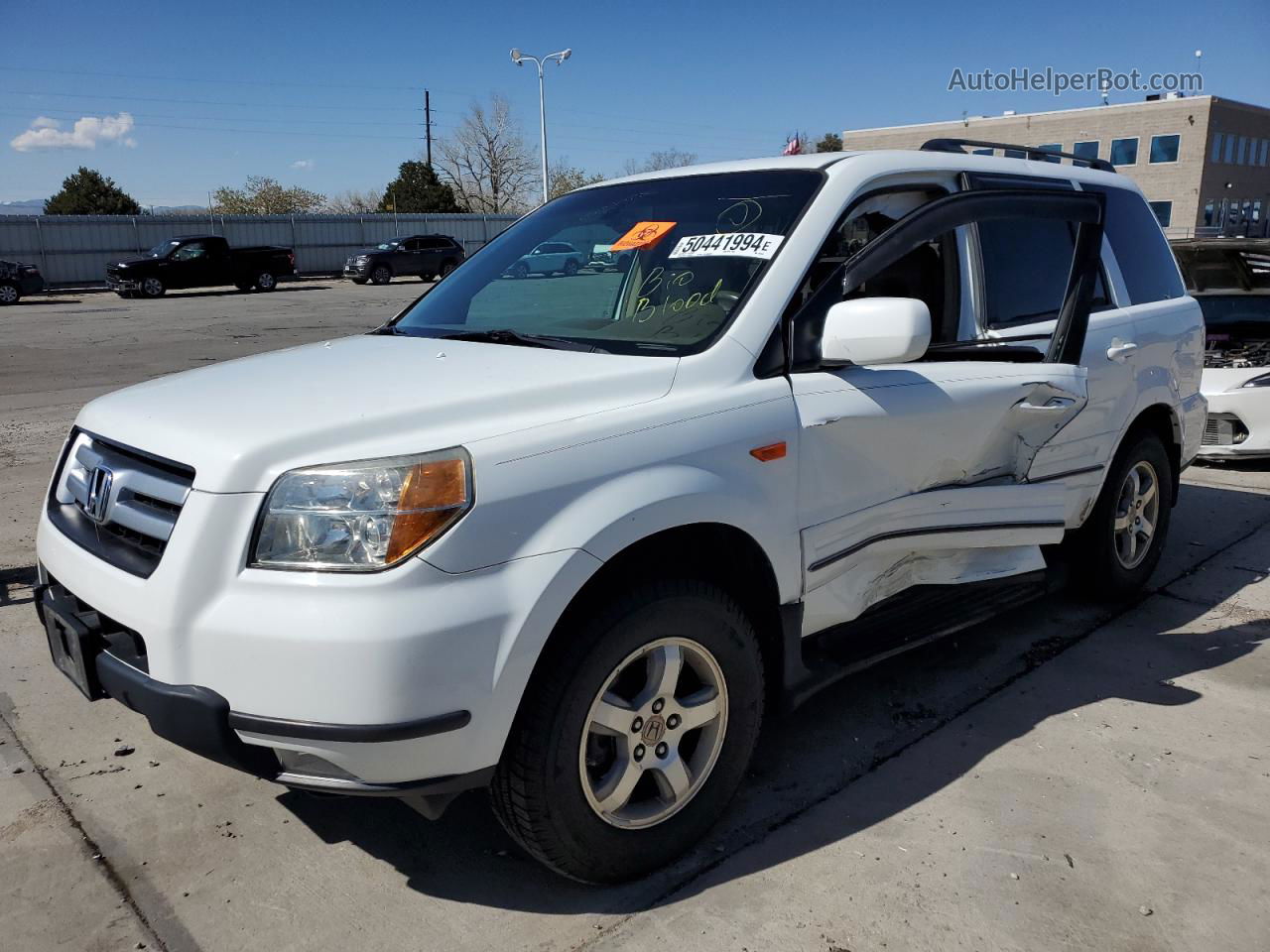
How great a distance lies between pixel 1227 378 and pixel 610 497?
6.72 meters

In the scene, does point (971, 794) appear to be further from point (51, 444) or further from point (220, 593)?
point (51, 444)

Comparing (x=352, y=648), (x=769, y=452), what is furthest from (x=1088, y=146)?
(x=352, y=648)

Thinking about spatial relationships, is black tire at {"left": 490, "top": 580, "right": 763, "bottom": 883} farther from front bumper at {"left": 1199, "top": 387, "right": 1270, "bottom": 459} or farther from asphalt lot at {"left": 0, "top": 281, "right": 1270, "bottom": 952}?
front bumper at {"left": 1199, "top": 387, "right": 1270, "bottom": 459}

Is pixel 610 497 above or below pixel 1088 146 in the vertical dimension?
below

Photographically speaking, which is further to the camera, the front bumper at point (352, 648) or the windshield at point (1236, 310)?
the windshield at point (1236, 310)

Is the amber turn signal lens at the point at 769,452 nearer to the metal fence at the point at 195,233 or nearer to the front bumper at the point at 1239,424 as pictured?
the front bumper at the point at 1239,424

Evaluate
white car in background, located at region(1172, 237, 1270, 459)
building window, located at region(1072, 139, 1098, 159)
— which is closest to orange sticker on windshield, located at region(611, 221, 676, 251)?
white car in background, located at region(1172, 237, 1270, 459)

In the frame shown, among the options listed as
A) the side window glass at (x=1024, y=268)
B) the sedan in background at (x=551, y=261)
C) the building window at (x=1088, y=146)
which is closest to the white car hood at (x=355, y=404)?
the sedan in background at (x=551, y=261)

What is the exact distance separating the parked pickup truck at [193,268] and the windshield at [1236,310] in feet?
93.6

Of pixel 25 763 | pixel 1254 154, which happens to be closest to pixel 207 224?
pixel 25 763

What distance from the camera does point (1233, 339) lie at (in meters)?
8.12

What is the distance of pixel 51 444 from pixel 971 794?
770cm

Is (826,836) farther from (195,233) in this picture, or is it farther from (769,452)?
(195,233)

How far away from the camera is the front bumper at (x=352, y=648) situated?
2.10 m
